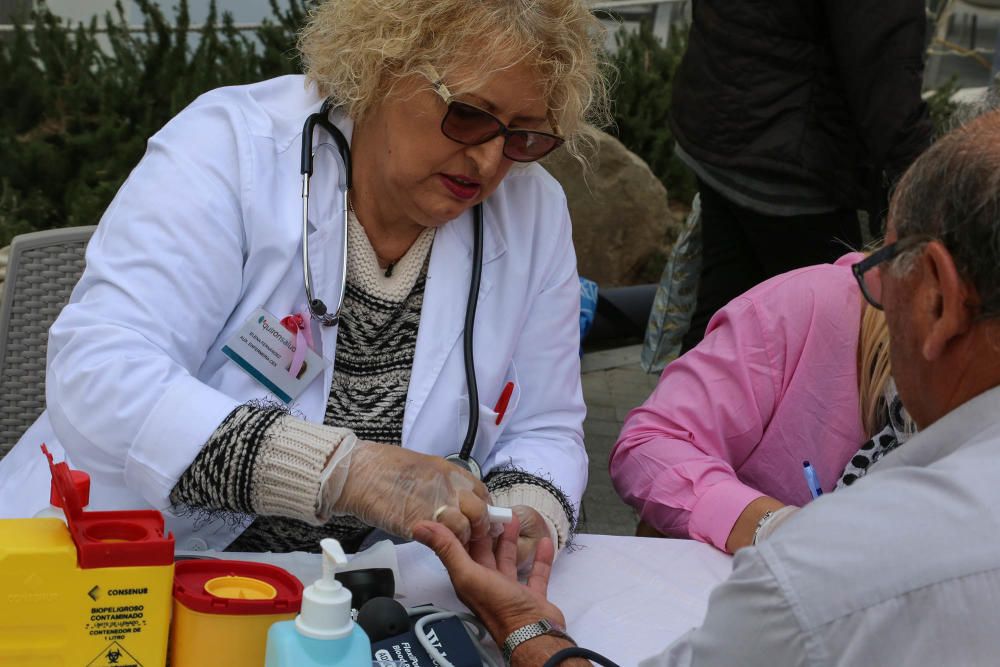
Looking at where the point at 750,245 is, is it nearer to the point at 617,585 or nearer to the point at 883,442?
the point at 883,442

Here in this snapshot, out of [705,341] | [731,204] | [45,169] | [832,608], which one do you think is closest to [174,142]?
[705,341]

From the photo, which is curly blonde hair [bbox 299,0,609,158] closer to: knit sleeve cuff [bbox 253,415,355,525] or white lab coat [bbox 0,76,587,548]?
white lab coat [bbox 0,76,587,548]

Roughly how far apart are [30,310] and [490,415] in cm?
98

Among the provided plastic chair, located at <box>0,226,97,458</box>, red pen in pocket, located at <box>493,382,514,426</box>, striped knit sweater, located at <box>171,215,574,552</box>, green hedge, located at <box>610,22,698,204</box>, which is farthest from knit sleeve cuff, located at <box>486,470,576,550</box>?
green hedge, located at <box>610,22,698,204</box>

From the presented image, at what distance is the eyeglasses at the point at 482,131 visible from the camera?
2.02 meters

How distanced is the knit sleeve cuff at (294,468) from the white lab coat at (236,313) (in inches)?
3.9

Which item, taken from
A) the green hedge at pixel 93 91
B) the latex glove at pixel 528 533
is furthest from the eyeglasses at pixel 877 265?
the green hedge at pixel 93 91

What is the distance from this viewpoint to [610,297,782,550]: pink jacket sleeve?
2145 millimetres

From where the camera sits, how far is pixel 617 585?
5.83ft

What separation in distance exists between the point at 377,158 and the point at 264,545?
2.39ft

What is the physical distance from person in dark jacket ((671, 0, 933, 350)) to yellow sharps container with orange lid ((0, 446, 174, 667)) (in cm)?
245

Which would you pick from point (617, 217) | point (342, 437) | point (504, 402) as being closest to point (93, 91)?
point (617, 217)

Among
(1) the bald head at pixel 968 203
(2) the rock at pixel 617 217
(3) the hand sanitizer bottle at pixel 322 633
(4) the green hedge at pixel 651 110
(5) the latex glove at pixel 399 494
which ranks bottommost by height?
(2) the rock at pixel 617 217

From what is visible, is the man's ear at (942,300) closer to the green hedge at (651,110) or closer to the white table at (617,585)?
the white table at (617,585)
